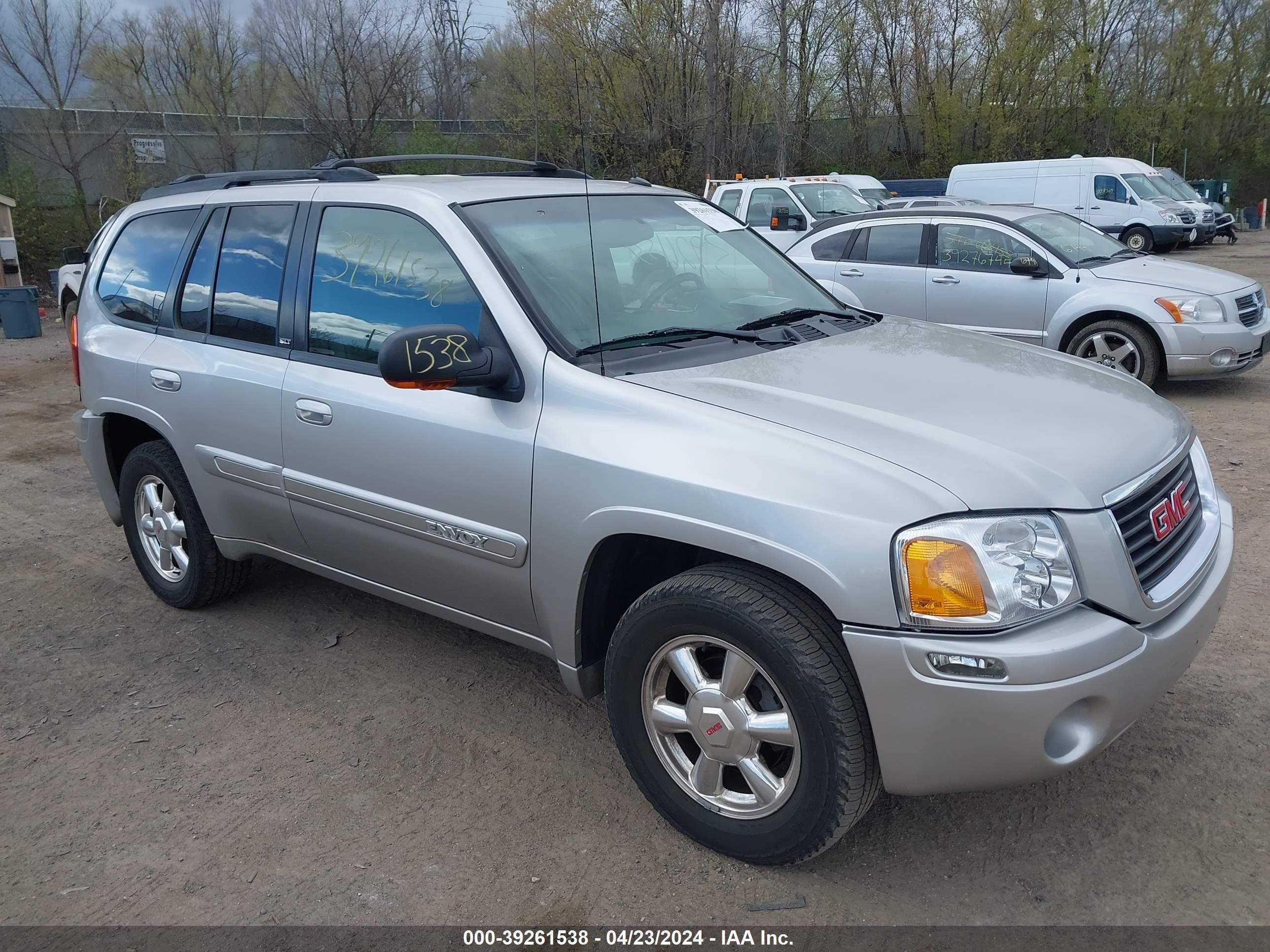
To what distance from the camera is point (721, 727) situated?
2.77m

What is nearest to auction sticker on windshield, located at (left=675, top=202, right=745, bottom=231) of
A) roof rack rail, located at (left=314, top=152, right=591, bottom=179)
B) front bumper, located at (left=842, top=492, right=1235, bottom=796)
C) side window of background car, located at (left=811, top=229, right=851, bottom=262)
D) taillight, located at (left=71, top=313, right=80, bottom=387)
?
roof rack rail, located at (left=314, top=152, right=591, bottom=179)

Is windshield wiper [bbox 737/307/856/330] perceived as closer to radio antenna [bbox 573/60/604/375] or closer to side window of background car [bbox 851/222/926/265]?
radio antenna [bbox 573/60/604/375]

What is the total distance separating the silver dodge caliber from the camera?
2.43 m

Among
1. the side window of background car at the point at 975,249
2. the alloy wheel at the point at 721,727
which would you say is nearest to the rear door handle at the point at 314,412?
the alloy wheel at the point at 721,727

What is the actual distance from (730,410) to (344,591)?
9.27ft

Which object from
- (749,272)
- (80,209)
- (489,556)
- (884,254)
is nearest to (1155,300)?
(884,254)

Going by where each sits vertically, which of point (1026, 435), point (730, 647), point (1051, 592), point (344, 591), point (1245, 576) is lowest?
point (344, 591)

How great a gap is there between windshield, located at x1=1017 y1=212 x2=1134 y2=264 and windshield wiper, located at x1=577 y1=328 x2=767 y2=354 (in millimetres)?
6334

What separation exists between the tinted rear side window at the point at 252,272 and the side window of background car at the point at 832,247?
6812 millimetres

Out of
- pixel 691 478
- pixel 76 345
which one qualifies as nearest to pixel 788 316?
pixel 691 478

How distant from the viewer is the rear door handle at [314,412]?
3.59 meters

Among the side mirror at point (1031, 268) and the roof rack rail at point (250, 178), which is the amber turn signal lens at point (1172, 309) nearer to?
the side mirror at point (1031, 268)

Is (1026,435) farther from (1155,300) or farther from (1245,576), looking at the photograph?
(1155,300)

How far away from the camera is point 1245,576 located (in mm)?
4609
